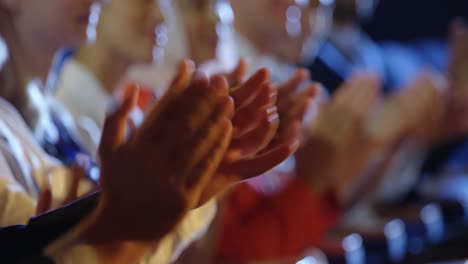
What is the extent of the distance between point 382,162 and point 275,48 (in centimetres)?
24

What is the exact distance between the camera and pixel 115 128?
0.31m

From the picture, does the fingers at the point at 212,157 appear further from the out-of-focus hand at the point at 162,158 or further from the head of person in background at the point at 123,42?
the head of person in background at the point at 123,42

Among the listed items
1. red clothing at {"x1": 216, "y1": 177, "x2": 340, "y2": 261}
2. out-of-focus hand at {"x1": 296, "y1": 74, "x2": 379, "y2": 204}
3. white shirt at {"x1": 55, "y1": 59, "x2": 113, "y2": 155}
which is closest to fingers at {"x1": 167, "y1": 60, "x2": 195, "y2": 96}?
white shirt at {"x1": 55, "y1": 59, "x2": 113, "y2": 155}

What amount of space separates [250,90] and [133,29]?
0.24m

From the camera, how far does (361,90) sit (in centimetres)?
85

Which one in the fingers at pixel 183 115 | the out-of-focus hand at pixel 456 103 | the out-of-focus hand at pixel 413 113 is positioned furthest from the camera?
the out-of-focus hand at pixel 456 103

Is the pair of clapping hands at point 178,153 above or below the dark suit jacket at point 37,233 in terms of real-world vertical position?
above

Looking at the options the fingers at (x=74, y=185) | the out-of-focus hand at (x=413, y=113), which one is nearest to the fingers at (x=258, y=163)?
the fingers at (x=74, y=185)

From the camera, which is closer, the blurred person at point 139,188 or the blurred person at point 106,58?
the blurred person at point 139,188

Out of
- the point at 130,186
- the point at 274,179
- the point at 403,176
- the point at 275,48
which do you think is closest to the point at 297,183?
the point at 274,179

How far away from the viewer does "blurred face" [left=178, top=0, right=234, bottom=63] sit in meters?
0.64

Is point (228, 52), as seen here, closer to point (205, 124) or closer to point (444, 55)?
point (205, 124)

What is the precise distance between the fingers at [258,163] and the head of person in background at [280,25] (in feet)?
1.34

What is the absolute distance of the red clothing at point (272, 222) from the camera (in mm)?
659
